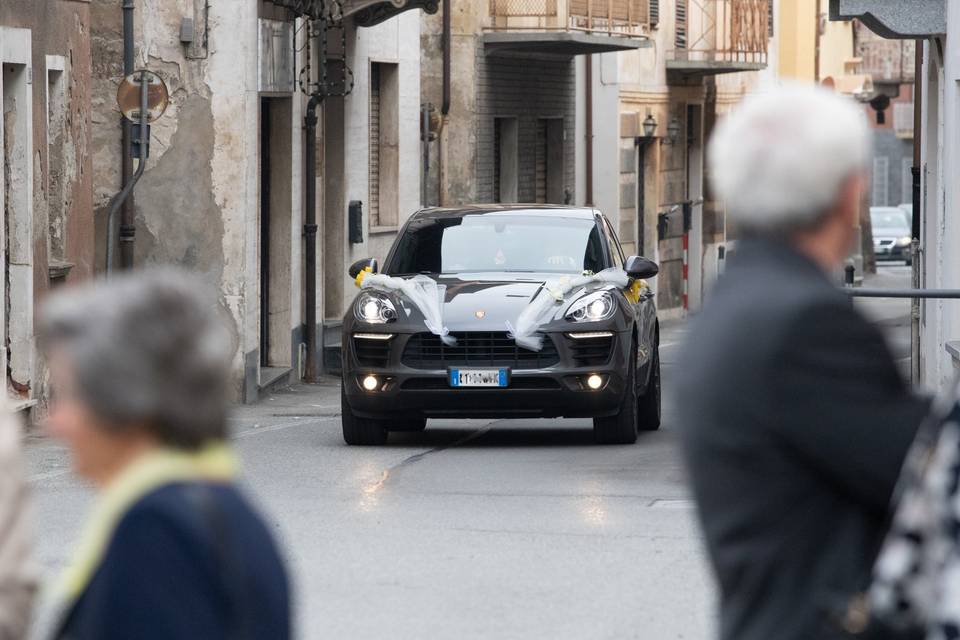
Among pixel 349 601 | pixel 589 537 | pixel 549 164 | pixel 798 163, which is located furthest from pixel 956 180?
pixel 549 164

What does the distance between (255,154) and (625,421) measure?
665cm

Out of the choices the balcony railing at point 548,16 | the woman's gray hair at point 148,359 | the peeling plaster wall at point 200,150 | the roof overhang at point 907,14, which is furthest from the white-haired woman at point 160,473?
the balcony railing at point 548,16

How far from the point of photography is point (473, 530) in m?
10.4

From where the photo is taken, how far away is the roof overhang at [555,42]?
2992 centimetres

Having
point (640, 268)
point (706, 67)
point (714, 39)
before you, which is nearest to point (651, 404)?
point (640, 268)

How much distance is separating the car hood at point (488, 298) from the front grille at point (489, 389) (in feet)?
1.17

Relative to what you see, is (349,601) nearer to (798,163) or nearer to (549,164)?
(798,163)

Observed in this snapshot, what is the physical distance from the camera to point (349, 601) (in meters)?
8.37

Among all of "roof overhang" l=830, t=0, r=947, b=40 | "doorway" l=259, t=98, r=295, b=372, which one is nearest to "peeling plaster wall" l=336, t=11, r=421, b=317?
"doorway" l=259, t=98, r=295, b=372

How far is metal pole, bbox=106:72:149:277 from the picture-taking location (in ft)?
56.7

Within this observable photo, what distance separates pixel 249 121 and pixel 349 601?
39.0 ft

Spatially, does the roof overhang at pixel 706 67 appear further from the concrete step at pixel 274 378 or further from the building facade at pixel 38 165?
the building facade at pixel 38 165

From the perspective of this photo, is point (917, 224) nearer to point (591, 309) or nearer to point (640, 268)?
point (640, 268)

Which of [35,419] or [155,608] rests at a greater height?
[155,608]
